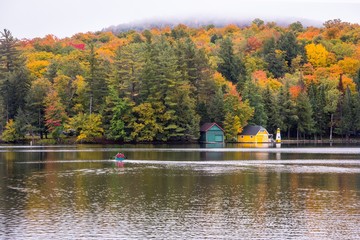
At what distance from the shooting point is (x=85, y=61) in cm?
13538

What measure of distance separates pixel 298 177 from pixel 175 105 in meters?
64.2

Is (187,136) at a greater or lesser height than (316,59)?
lesser

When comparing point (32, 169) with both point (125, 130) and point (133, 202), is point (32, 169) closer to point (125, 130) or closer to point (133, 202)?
point (133, 202)

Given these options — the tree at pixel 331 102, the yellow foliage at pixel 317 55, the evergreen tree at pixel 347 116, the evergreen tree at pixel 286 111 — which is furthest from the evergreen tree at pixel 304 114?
the yellow foliage at pixel 317 55

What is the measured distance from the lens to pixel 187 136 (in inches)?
4493

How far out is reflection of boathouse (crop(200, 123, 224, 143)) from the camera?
384ft

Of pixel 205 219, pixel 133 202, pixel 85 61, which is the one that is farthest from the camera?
pixel 85 61

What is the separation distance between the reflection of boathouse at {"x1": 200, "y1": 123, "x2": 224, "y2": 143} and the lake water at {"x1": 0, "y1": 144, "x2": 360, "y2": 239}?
56062 millimetres

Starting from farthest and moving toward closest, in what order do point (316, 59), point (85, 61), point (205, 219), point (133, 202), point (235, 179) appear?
point (316, 59) < point (85, 61) < point (235, 179) < point (133, 202) < point (205, 219)

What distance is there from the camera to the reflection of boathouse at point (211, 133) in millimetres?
117188

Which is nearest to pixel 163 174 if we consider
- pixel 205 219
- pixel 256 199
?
pixel 256 199

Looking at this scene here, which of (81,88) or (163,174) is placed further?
(81,88)

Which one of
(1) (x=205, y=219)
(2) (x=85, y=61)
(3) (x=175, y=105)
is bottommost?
(1) (x=205, y=219)

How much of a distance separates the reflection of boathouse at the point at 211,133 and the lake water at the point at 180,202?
2207 inches
